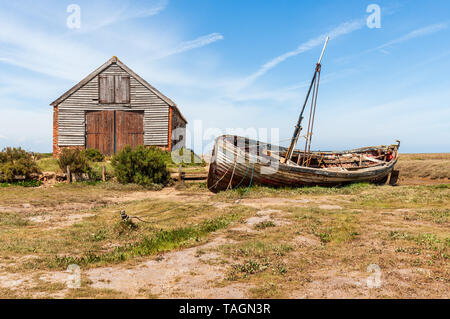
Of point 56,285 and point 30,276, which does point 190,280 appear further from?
point 30,276

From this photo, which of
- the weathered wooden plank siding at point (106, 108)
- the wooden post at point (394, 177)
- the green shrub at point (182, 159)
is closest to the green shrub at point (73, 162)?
the green shrub at point (182, 159)

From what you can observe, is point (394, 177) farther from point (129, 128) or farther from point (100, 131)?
point (100, 131)

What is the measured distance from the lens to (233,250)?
571cm

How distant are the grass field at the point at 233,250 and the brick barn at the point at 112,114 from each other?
12.4m

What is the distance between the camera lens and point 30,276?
4.66 metres

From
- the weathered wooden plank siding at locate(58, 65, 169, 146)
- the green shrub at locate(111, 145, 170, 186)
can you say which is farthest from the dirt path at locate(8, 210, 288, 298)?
the weathered wooden plank siding at locate(58, 65, 169, 146)

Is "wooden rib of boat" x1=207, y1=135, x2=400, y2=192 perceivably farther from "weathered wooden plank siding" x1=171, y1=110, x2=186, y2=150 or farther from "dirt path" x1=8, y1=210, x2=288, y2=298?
"weathered wooden plank siding" x1=171, y1=110, x2=186, y2=150

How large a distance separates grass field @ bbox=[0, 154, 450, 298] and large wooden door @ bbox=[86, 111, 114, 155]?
12.4m

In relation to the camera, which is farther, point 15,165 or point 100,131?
point 100,131

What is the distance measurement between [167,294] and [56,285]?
156cm

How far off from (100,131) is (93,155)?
2216 millimetres

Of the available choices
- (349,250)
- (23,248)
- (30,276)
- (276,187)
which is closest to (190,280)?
(30,276)

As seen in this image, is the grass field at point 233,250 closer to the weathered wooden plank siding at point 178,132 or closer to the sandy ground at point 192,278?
the sandy ground at point 192,278

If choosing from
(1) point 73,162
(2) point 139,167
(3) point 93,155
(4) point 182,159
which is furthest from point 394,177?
(3) point 93,155
